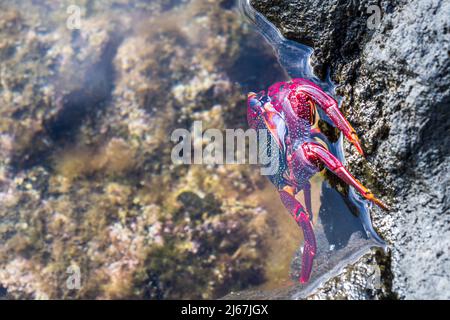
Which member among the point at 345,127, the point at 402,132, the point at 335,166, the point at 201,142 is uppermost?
the point at 402,132

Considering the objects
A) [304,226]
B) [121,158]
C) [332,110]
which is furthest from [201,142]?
[332,110]

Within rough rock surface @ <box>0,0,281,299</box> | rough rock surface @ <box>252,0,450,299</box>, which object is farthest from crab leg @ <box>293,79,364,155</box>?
rough rock surface @ <box>0,0,281,299</box>

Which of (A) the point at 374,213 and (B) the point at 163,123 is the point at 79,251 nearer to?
(B) the point at 163,123

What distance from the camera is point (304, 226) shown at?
10.2ft

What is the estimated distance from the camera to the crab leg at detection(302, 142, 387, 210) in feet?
7.30

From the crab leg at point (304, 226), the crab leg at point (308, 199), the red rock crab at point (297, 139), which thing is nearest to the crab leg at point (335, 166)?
the red rock crab at point (297, 139)

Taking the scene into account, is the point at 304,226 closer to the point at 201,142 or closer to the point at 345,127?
the point at 345,127

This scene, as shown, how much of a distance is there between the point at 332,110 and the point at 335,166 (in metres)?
0.38

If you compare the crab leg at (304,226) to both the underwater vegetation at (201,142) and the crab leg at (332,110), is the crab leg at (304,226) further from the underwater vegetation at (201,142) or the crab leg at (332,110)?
the crab leg at (332,110)

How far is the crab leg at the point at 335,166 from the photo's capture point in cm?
222

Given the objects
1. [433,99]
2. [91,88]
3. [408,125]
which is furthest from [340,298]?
[91,88]

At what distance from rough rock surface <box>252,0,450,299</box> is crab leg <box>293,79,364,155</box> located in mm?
106

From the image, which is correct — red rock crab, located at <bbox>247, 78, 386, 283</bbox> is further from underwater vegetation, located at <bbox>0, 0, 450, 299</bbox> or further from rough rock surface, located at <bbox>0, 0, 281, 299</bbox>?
rough rock surface, located at <bbox>0, 0, 281, 299</bbox>
